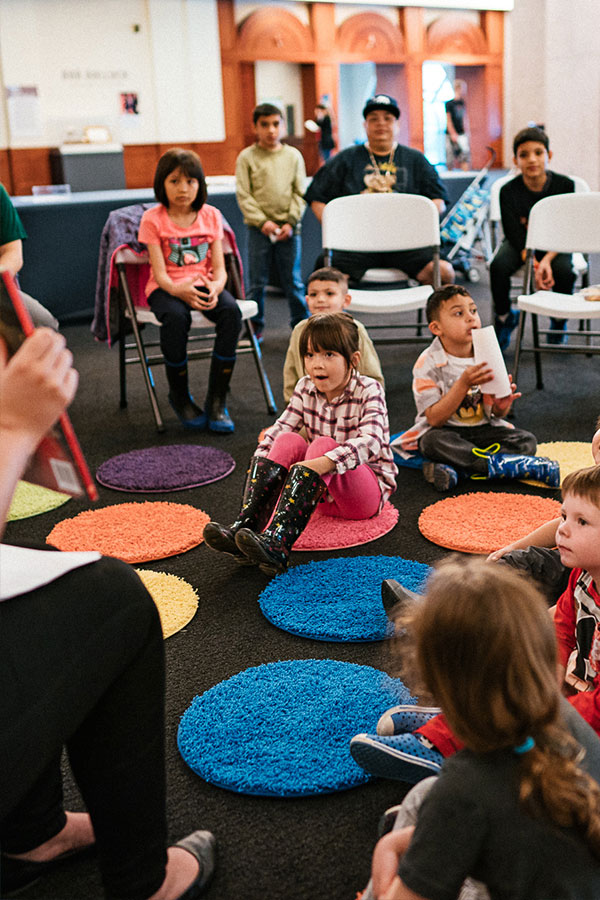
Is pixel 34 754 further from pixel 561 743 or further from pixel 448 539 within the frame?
pixel 448 539

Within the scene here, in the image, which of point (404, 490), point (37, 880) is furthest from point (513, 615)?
point (404, 490)

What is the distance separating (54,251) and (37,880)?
488 cm

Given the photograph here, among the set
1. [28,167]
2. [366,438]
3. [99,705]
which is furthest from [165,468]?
[28,167]

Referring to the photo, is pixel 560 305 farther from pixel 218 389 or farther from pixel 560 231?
pixel 218 389

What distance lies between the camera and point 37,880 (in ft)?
3.93

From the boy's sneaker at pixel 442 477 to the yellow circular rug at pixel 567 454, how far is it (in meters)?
0.23

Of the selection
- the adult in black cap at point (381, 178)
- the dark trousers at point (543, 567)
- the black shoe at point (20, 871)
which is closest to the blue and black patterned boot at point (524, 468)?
the dark trousers at point (543, 567)

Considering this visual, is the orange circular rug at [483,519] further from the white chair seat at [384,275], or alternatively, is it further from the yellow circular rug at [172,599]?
the white chair seat at [384,275]

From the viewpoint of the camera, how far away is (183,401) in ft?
11.5

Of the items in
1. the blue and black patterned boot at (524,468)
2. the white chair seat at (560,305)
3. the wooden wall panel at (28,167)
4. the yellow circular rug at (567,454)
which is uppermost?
the wooden wall panel at (28,167)

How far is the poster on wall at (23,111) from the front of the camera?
30.0ft

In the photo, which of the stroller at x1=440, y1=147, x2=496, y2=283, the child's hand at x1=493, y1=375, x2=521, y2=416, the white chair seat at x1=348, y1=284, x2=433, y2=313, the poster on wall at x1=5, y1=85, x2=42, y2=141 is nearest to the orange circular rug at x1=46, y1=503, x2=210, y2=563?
the child's hand at x1=493, y1=375, x2=521, y2=416

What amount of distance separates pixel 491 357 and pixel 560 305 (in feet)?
3.29

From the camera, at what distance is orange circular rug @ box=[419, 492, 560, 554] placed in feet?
7.45
